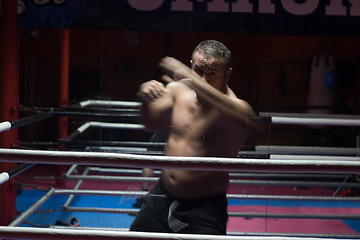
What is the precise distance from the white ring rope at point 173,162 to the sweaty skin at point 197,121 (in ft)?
1.30

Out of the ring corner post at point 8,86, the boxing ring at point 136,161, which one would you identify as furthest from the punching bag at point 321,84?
the ring corner post at point 8,86

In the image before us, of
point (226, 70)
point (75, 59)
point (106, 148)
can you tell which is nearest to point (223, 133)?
point (226, 70)

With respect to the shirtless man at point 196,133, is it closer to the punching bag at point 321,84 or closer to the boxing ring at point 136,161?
the boxing ring at point 136,161

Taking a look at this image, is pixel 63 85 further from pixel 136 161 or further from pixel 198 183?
pixel 136 161

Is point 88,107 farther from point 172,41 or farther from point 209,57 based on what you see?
point 209,57

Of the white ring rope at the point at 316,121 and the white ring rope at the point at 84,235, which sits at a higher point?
the white ring rope at the point at 316,121

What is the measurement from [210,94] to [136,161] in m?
0.47

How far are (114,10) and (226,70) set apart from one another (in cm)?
157

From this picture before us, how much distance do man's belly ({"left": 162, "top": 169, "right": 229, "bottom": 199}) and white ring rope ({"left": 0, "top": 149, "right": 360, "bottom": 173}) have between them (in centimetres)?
46

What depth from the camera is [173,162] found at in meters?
1.53

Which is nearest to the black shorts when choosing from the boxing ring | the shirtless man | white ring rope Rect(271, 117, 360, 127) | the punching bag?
the shirtless man

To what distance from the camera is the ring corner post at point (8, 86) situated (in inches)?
119

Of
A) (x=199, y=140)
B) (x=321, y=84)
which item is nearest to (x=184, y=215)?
(x=199, y=140)

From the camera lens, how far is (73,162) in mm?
1554
